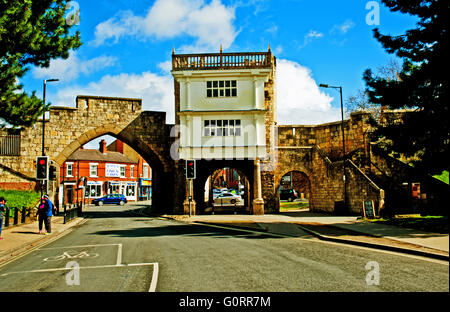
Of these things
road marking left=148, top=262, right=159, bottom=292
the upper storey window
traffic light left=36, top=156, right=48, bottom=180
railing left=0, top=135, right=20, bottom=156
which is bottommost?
road marking left=148, top=262, right=159, bottom=292

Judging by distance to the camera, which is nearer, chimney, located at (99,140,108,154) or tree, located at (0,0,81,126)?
tree, located at (0,0,81,126)

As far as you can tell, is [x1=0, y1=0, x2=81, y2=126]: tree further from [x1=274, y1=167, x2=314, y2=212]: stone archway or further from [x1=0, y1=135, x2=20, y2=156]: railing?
[x1=274, y1=167, x2=314, y2=212]: stone archway

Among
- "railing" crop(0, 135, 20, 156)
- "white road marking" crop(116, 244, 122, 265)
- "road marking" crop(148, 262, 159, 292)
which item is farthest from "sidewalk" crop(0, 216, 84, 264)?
"railing" crop(0, 135, 20, 156)

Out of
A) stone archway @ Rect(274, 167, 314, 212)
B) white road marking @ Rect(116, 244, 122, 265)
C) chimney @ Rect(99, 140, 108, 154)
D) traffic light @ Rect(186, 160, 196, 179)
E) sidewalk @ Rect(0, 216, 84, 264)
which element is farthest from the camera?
chimney @ Rect(99, 140, 108, 154)

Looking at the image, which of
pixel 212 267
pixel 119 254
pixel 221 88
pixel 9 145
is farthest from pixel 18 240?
pixel 221 88

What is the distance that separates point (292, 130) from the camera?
30.8 metres

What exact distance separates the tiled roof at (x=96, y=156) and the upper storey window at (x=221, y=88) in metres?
36.7

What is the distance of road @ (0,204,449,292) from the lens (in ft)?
21.1

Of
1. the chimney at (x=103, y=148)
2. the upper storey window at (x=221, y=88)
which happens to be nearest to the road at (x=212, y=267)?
the upper storey window at (x=221, y=88)

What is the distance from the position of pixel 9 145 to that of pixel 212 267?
88.6ft

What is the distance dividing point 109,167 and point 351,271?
58.6 metres

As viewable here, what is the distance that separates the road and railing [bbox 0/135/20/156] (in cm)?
1877
